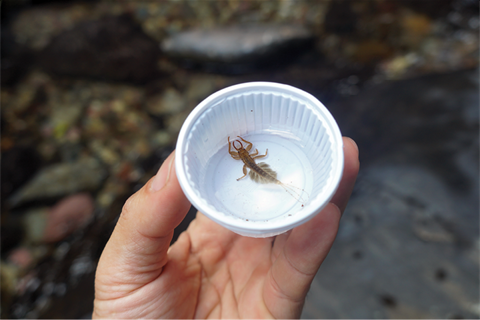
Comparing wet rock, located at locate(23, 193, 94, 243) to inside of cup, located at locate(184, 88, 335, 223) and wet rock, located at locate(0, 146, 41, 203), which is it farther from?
inside of cup, located at locate(184, 88, 335, 223)

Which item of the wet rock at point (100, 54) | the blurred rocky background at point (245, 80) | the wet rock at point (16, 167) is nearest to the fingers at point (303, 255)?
the blurred rocky background at point (245, 80)

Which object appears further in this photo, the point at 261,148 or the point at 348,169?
the point at 261,148

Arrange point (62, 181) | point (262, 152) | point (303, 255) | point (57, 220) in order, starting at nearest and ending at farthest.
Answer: point (303, 255)
point (262, 152)
point (57, 220)
point (62, 181)

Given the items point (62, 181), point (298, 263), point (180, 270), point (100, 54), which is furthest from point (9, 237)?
point (298, 263)

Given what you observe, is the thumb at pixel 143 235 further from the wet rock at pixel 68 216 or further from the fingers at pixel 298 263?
the wet rock at pixel 68 216

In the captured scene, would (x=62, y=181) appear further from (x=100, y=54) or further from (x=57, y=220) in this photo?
(x=100, y=54)

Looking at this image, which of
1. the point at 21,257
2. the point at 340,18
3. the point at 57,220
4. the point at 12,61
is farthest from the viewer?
the point at 12,61
